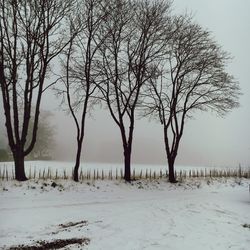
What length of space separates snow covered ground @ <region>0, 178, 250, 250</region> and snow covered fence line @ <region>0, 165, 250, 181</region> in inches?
89.9

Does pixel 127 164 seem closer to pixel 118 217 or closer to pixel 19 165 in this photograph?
pixel 19 165

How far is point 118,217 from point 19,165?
31.2 feet

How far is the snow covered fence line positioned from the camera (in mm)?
26969

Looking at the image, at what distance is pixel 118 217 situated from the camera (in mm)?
17453

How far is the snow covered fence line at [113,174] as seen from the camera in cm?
2697

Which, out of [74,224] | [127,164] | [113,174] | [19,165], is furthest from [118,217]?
[113,174]

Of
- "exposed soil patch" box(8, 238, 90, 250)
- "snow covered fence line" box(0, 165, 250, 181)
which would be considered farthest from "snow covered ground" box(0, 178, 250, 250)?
"snow covered fence line" box(0, 165, 250, 181)

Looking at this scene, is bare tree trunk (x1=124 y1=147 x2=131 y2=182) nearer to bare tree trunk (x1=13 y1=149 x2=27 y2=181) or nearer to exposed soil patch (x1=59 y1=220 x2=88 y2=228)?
bare tree trunk (x1=13 y1=149 x2=27 y2=181)

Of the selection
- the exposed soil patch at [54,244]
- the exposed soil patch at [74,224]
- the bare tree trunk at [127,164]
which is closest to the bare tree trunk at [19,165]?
the bare tree trunk at [127,164]

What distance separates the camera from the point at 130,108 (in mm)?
31219

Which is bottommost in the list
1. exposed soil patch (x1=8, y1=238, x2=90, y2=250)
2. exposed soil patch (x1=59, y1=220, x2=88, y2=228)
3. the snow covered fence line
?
exposed soil patch (x1=8, y1=238, x2=90, y2=250)

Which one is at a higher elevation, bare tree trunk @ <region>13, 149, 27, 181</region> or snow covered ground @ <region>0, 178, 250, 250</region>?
bare tree trunk @ <region>13, 149, 27, 181</region>

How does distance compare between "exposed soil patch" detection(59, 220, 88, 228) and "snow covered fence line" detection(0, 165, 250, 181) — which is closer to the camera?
"exposed soil patch" detection(59, 220, 88, 228)

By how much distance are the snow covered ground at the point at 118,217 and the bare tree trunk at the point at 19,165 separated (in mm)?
1243
